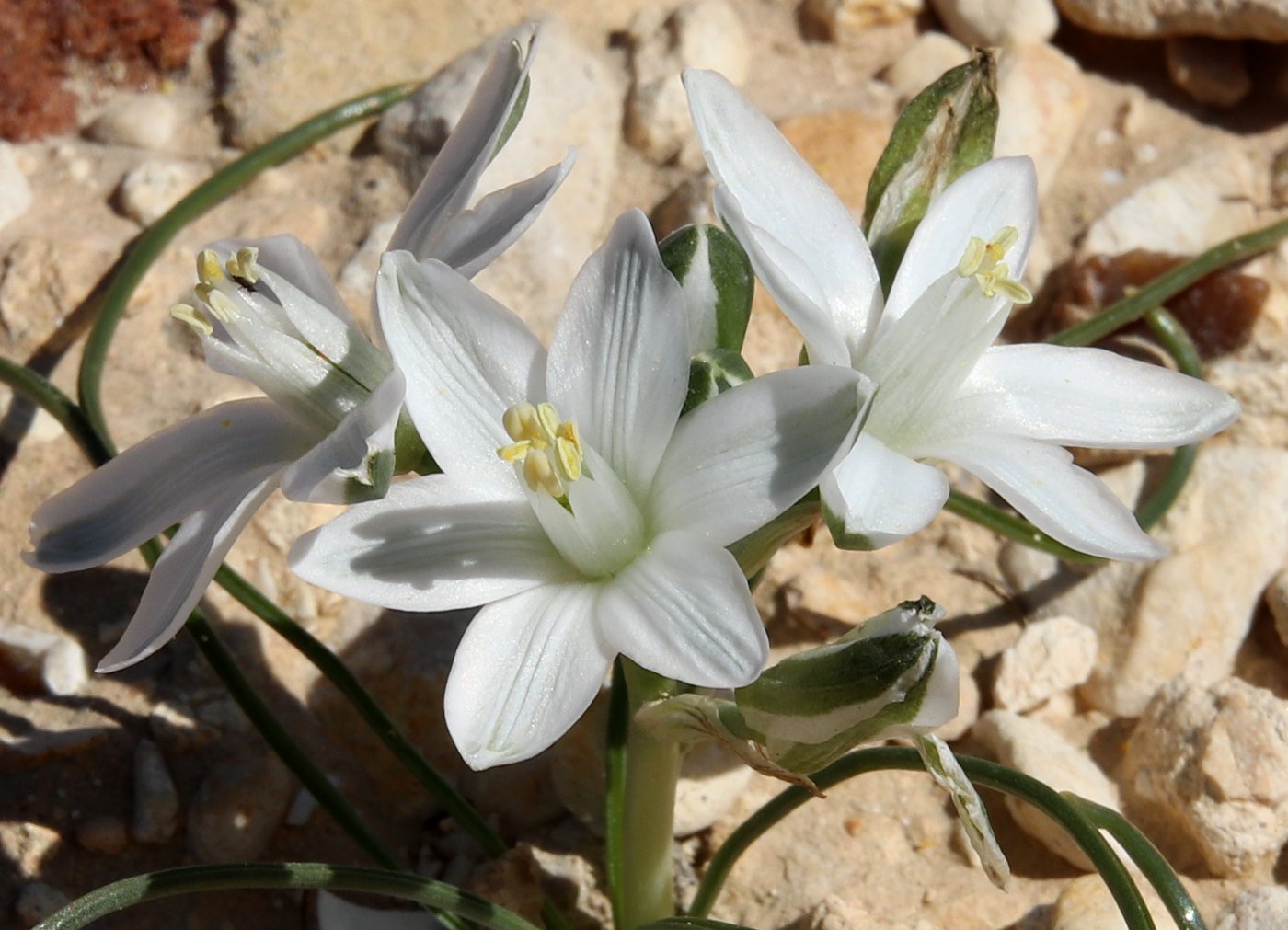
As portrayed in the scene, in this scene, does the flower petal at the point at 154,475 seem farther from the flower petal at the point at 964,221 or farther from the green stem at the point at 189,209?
the flower petal at the point at 964,221

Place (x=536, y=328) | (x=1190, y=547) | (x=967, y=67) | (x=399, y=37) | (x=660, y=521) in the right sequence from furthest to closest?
(x=399, y=37) → (x=536, y=328) → (x=1190, y=547) → (x=967, y=67) → (x=660, y=521)

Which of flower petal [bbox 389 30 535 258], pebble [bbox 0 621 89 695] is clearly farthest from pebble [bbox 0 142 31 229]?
flower petal [bbox 389 30 535 258]

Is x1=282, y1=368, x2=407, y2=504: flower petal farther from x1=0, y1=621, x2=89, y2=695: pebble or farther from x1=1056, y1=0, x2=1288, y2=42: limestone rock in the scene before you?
Answer: x1=1056, y1=0, x2=1288, y2=42: limestone rock

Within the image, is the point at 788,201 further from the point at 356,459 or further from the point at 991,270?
the point at 356,459

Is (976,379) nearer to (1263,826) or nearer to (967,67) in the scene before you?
(967,67)

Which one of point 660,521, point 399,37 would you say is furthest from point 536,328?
point 660,521

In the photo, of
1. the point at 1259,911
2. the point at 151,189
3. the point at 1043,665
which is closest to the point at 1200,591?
the point at 1043,665

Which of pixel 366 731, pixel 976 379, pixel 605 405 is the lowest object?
pixel 366 731
